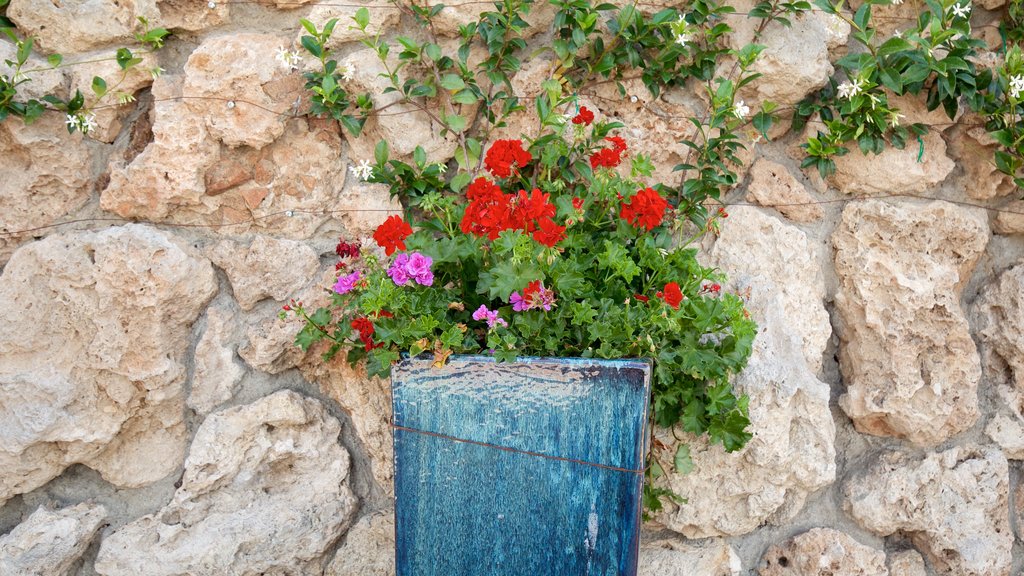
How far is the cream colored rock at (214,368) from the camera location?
5.88 feet

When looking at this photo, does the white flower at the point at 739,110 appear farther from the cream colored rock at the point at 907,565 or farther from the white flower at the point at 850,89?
the cream colored rock at the point at 907,565

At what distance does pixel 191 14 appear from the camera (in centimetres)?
185

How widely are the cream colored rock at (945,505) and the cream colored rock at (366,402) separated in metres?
1.04

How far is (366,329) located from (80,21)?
3.20 ft

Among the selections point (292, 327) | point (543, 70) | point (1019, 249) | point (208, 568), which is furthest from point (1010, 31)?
point (208, 568)

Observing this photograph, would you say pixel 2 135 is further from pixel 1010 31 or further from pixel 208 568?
pixel 1010 31

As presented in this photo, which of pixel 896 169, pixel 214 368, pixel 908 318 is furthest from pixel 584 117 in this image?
pixel 214 368

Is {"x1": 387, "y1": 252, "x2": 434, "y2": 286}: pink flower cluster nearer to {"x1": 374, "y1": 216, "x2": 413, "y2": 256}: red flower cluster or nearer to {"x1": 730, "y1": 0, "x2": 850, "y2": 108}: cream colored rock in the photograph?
{"x1": 374, "y1": 216, "x2": 413, "y2": 256}: red flower cluster

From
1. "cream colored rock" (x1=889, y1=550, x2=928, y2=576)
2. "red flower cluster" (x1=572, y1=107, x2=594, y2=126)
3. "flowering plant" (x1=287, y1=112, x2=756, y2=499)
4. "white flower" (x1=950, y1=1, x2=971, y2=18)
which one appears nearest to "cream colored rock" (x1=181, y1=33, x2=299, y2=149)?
"flowering plant" (x1=287, y1=112, x2=756, y2=499)

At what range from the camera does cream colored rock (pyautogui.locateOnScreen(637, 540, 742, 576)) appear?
1.76 meters

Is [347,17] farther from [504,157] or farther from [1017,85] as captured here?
[1017,85]

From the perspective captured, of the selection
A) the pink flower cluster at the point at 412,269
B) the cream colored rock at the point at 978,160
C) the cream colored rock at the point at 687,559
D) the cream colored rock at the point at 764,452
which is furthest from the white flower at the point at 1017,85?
the pink flower cluster at the point at 412,269

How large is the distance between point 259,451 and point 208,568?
10.1 inches

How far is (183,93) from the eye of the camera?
1.81m
